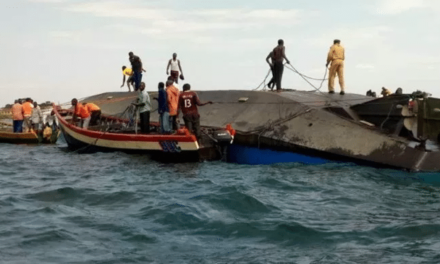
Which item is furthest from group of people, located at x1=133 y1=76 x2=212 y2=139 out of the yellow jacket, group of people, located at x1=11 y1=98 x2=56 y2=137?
group of people, located at x1=11 y1=98 x2=56 y2=137

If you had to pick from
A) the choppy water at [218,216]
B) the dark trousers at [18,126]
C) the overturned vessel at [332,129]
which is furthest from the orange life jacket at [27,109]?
the choppy water at [218,216]

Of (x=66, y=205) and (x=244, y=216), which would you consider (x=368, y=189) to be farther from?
(x=66, y=205)

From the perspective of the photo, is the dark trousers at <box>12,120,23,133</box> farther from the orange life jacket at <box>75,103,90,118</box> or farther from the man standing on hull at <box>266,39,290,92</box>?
the man standing on hull at <box>266,39,290,92</box>

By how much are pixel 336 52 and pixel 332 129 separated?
435 centimetres

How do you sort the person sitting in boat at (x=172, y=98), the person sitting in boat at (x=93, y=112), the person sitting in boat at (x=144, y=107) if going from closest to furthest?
the person sitting in boat at (x=172, y=98), the person sitting in boat at (x=144, y=107), the person sitting in boat at (x=93, y=112)

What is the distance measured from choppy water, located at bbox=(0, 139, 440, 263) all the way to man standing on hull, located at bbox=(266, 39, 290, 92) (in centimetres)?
546

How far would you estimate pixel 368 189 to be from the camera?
43.9 ft

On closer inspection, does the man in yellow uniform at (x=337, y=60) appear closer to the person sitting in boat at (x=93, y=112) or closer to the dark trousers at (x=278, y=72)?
the dark trousers at (x=278, y=72)

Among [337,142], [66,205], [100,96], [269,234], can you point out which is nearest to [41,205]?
[66,205]

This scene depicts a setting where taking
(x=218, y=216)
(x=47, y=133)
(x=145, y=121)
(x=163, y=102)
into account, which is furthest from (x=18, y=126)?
(x=218, y=216)

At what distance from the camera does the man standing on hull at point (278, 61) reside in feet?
69.0

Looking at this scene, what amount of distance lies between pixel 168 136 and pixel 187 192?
439cm

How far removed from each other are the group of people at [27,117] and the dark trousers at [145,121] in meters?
8.47

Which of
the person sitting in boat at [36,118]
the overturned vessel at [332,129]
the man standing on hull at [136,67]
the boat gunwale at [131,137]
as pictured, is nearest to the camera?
the overturned vessel at [332,129]
